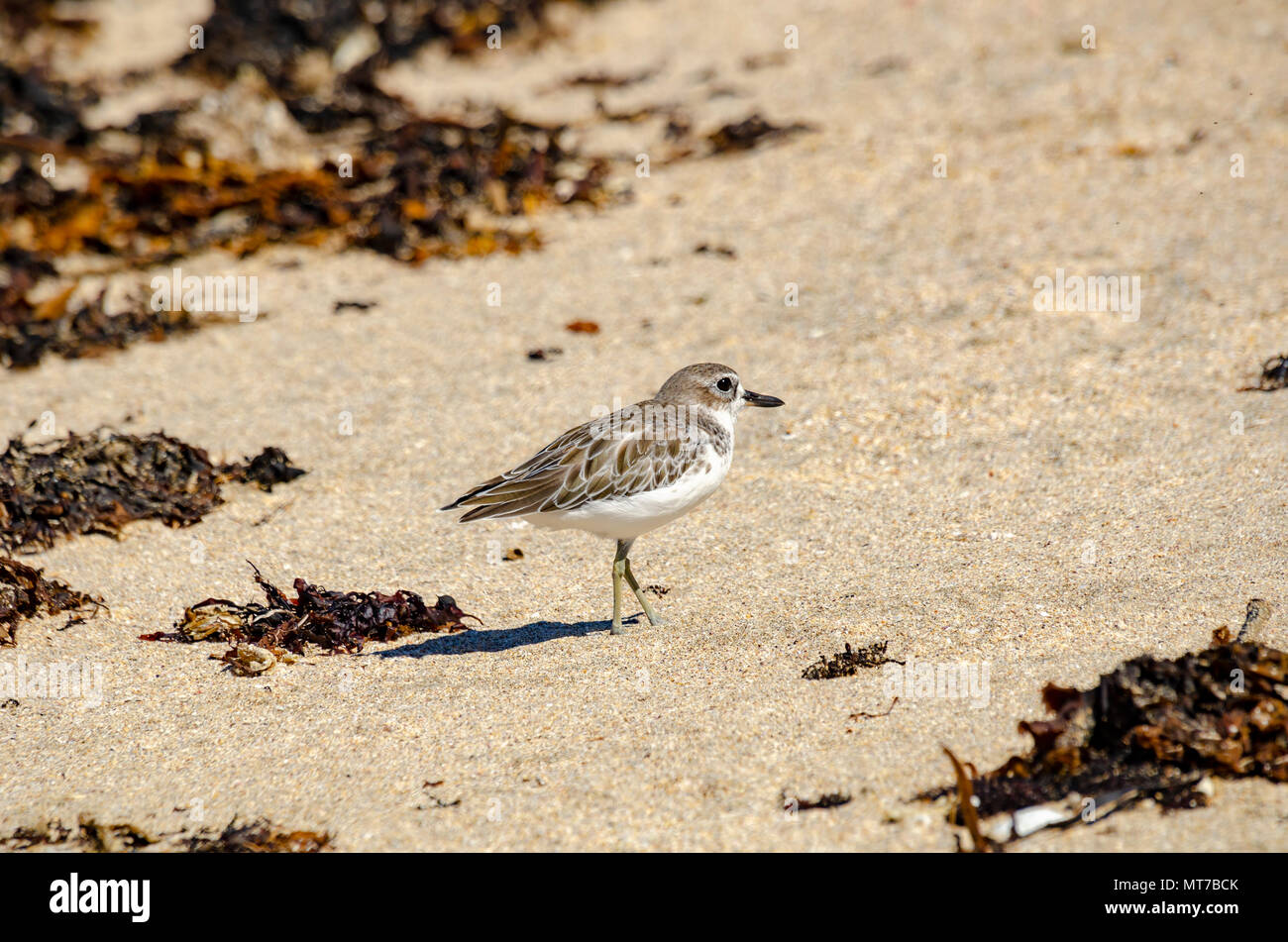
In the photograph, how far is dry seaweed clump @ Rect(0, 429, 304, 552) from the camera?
6.86 m

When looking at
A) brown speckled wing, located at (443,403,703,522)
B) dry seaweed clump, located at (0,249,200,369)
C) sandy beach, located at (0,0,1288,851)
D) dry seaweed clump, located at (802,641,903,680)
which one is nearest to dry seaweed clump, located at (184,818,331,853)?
sandy beach, located at (0,0,1288,851)

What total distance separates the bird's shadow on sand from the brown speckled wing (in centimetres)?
58

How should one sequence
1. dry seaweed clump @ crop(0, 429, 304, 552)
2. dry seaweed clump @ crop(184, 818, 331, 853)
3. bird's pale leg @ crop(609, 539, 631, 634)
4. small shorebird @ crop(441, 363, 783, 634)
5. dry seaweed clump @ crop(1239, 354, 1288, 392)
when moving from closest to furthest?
1. dry seaweed clump @ crop(184, 818, 331, 853)
2. small shorebird @ crop(441, 363, 783, 634)
3. bird's pale leg @ crop(609, 539, 631, 634)
4. dry seaweed clump @ crop(0, 429, 304, 552)
5. dry seaweed clump @ crop(1239, 354, 1288, 392)

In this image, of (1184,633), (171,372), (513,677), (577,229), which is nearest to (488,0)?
(577,229)

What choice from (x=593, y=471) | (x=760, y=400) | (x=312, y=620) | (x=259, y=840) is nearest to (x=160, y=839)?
(x=259, y=840)

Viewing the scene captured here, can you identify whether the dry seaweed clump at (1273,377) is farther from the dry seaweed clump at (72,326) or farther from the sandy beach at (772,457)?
the dry seaweed clump at (72,326)

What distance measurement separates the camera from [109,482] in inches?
279

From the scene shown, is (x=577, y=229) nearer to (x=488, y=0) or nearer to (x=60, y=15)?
(x=488, y=0)

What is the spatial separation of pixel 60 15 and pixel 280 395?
32.4 feet

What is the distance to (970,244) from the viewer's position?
29.7 ft

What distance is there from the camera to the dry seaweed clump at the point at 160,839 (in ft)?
13.7

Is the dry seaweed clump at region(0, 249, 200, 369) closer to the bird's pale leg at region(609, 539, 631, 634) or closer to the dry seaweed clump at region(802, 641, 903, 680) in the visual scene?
the bird's pale leg at region(609, 539, 631, 634)

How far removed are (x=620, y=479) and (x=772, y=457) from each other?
6.02 feet

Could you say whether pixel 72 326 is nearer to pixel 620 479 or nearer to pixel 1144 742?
pixel 620 479
